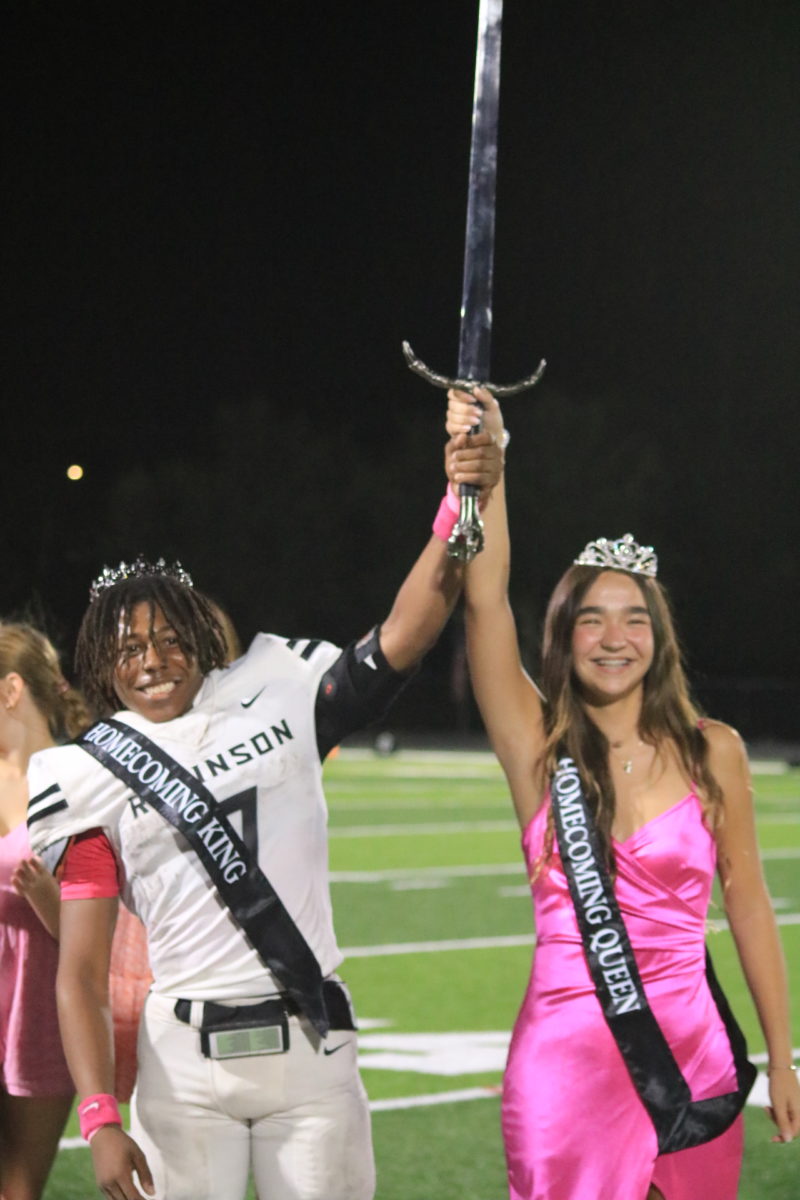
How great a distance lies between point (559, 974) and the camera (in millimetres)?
3992

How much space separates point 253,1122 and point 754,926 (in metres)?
1.07

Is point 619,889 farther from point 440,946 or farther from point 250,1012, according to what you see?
point 440,946

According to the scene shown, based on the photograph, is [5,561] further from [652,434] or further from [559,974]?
[559,974]

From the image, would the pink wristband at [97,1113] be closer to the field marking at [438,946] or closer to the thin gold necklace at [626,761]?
the thin gold necklace at [626,761]

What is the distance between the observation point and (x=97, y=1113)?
11.9ft

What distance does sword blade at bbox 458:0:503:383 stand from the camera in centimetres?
336

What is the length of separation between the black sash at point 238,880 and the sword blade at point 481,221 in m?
0.87

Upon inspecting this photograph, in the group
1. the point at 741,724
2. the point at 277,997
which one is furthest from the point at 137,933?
the point at 741,724

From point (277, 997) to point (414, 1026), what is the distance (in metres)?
6.29

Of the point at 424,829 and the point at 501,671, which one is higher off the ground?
the point at 501,671

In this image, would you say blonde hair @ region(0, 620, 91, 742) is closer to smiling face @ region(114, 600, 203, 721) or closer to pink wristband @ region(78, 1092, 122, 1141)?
smiling face @ region(114, 600, 203, 721)

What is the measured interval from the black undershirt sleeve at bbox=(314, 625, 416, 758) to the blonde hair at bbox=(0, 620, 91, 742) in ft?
4.10

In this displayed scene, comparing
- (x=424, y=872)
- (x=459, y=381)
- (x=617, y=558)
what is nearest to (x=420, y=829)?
(x=424, y=872)

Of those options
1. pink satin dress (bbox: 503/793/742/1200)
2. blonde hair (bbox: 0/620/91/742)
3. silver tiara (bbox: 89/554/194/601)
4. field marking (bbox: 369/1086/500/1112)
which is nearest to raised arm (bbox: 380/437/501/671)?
silver tiara (bbox: 89/554/194/601)
